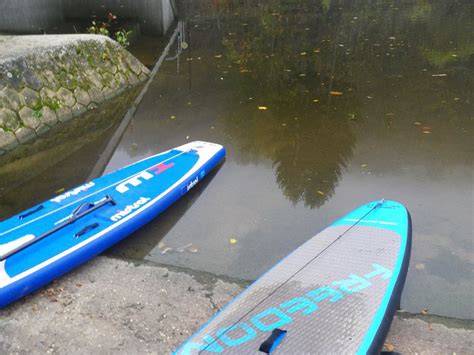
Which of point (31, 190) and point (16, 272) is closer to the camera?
point (16, 272)

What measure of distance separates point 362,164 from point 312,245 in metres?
1.78

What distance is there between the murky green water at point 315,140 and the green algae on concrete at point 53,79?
2.22ft

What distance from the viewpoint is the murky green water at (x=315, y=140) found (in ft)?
10.5

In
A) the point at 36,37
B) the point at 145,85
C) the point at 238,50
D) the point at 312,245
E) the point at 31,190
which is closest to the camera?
the point at 312,245

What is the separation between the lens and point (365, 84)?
636 centimetres

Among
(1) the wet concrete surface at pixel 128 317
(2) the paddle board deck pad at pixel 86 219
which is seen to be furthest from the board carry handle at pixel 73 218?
(1) the wet concrete surface at pixel 128 317

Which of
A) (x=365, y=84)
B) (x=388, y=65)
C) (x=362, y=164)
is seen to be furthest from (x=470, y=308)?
(x=388, y=65)

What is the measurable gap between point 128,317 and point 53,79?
4.13 metres

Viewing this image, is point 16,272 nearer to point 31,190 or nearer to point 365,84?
point 31,190

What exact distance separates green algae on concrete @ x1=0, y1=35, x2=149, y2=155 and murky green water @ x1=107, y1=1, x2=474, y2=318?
68cm

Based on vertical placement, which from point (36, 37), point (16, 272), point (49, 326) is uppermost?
point (36, 37)

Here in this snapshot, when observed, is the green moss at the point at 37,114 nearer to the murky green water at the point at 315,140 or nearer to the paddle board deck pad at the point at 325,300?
the murky green water at the point at 315,140

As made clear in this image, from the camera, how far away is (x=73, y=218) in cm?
316

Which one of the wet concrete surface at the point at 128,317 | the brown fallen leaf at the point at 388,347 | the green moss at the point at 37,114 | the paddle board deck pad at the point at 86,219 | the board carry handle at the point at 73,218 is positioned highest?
the green moss at the point at 37,114
